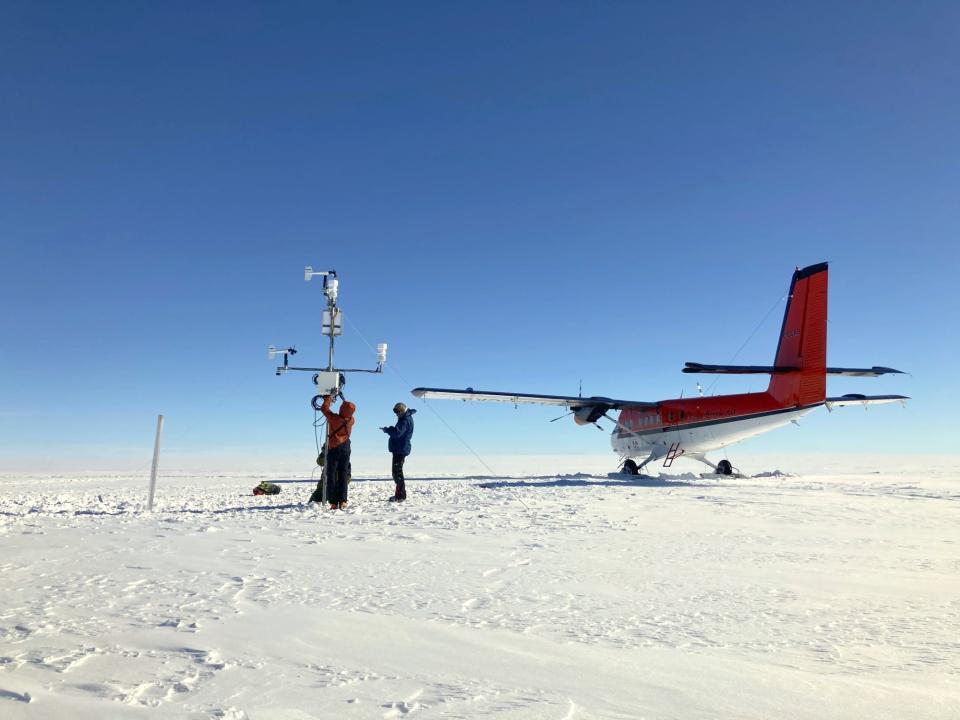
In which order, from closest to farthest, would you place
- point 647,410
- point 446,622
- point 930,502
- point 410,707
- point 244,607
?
point 410,707, point 446,622, point 244,607, point 930,502, point 647,410

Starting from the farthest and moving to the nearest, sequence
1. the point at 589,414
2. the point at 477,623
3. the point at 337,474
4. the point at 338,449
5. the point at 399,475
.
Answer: the point at 589,414
the point at 399,475
the point at 338,449
the point at 337,474
the point at 477,623

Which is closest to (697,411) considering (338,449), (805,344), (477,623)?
(805,344)

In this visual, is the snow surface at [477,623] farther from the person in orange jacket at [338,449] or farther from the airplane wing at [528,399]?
the airplane wing at [528,399]

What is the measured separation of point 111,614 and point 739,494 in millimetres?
13174

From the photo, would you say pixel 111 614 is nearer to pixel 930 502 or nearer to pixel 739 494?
pixel 739 494

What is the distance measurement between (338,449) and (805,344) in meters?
16.7

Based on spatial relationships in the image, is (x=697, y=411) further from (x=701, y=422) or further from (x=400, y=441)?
(x=400, y=441)

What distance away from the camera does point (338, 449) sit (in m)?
Result: 12.0

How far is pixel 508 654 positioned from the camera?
3293 mm

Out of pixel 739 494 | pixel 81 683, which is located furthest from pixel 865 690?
pixel 739 494

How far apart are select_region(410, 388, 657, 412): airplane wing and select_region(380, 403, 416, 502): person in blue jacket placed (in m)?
9.99

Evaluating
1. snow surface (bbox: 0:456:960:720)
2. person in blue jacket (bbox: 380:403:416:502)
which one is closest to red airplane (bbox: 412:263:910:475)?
person in blue jacket (bbox: 380:403:416:502)

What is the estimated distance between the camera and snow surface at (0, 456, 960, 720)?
8.79ft

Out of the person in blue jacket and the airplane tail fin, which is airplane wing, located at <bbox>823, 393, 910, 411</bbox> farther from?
the person in blue jacket
